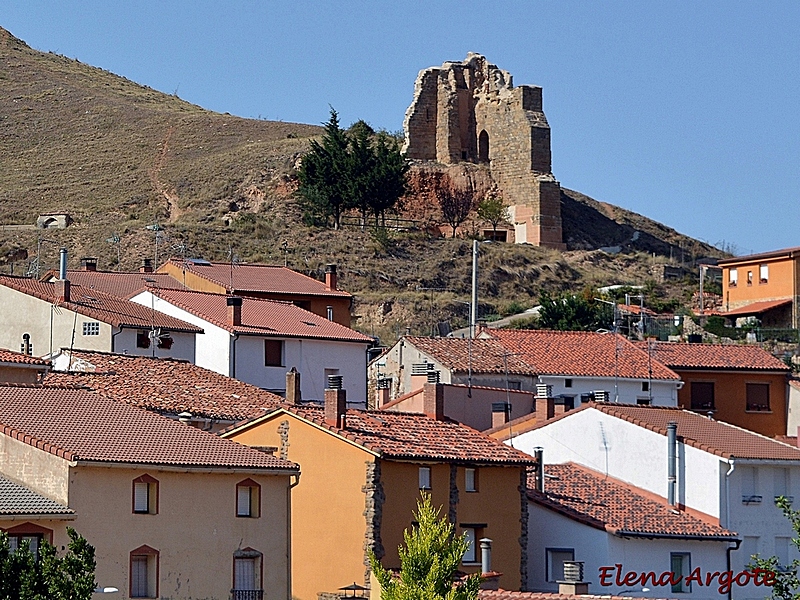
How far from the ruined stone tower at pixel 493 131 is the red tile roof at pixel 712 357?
34.7 meters

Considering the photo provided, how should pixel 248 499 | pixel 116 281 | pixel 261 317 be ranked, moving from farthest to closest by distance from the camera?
pixel 116 281
pixel 261 317
pixel 248 499

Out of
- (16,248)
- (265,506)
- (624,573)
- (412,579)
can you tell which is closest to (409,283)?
(16,248)

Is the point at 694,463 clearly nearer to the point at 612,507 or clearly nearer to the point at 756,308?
the point at 612,507

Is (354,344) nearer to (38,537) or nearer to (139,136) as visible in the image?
(38,537)

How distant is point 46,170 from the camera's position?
109 metres

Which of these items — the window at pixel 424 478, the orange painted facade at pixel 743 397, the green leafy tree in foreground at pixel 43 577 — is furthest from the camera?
the orange painted facade at pixel 743 397

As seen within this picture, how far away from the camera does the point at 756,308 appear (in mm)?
76500

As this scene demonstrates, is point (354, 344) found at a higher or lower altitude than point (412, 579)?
higher

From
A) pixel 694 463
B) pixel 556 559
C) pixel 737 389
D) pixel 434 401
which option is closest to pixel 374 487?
pixel 556 559

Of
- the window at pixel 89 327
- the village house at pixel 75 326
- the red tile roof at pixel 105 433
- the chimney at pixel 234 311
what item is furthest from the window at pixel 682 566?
the window at pixel 89 327

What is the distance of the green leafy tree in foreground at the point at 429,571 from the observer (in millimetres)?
26453

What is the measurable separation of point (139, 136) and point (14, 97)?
56.2 feet

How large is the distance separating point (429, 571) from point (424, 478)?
33.3ft

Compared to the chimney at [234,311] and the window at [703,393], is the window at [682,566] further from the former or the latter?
the window at [703,393]
